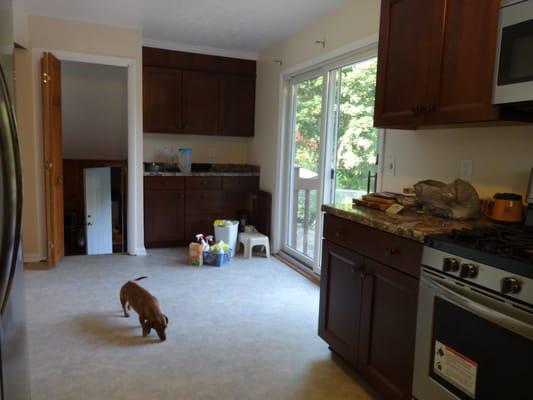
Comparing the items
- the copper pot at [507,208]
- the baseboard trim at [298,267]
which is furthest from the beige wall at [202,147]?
the copper pot at [507,208]

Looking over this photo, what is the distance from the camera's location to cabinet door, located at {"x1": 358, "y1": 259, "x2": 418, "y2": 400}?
5.56 feet

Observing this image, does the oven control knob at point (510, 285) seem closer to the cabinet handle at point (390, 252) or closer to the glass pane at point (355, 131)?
the cabinet handle at point (390, 252)

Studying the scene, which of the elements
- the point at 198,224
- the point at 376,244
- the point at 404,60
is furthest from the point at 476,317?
the point at 198,224

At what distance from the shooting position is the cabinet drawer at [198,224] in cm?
485

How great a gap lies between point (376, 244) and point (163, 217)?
3.33 meters

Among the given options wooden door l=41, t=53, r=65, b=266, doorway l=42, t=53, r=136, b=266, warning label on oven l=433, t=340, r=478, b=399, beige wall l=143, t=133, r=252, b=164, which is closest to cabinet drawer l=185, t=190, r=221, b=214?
beige wall l=143, t=133, r=252, b=164

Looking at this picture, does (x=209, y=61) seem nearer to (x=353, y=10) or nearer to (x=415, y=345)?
(x=353, y=10)

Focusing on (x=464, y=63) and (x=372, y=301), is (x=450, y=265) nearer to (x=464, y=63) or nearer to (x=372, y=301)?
(x=372, y=301)

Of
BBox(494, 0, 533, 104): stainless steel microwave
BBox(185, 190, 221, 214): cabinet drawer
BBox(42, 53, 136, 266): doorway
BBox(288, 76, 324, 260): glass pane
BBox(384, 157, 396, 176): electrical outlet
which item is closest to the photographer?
BBox(494, 0, 533, 104): stainless steel microwave

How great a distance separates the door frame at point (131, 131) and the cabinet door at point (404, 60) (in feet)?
9.34

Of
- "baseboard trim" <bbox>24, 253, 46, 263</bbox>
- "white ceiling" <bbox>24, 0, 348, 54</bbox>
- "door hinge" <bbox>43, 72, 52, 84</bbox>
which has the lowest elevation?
"baseboard trim" <bbox>24, 253, 46, 263</bbox>

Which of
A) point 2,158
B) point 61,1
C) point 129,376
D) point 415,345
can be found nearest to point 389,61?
point 415,345

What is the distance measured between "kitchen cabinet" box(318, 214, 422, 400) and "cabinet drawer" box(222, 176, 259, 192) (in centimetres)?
274

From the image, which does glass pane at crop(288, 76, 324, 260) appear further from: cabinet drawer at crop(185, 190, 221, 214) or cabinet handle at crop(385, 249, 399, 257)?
cabinet handle at crop(385, 249, 399, 257)
